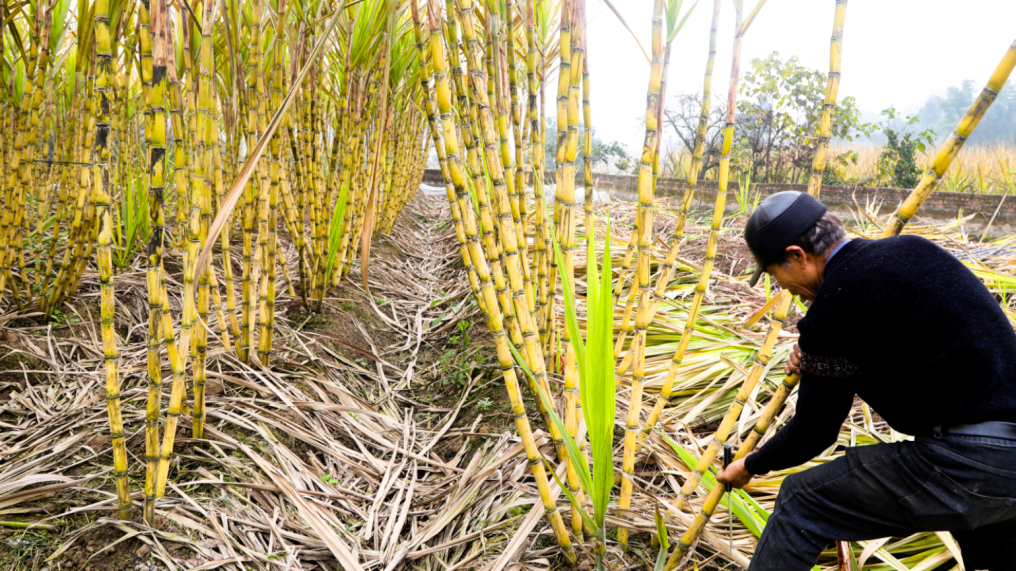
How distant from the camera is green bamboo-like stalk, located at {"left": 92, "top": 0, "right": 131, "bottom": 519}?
29.6 inches

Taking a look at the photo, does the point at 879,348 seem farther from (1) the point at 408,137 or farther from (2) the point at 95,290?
(1) the point at 408,137

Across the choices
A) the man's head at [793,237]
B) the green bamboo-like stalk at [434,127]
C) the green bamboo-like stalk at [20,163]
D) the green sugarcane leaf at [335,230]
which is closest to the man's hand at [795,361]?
the man's head at [793,237]

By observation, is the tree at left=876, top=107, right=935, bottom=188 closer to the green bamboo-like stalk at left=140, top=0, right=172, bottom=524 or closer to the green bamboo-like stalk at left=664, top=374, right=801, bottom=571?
the green bamboo-like stalk at left=664, top=374, right=801, bottom=571

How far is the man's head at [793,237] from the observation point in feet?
2.61

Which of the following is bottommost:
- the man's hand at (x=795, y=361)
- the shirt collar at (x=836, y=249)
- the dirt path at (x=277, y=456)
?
the dirt path at (x=277, y=456)

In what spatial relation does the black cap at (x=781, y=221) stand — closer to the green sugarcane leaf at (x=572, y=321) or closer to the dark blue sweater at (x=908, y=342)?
the dark blue sweater at (x=908, y=342)

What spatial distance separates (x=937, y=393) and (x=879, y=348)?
0.09 m

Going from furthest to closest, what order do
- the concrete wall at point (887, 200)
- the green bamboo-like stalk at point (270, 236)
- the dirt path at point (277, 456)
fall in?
the concrete wall at point (887, 200) → the green bamboo-like stalk at point (270, 236) → the dirt path at point (277, 456)

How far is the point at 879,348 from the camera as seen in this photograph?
76 cm

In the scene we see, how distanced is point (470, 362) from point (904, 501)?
4.00 ft

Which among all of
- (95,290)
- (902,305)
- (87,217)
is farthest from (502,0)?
(95,290)

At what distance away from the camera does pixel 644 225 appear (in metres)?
0.87

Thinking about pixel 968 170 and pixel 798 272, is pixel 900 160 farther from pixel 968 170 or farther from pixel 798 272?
pixel 798 272

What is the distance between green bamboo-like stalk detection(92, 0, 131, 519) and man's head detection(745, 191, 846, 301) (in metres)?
0.95
